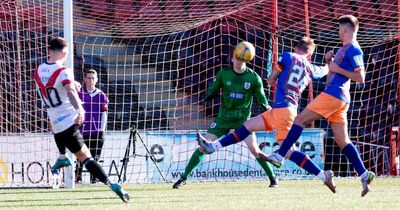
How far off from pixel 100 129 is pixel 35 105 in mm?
1951

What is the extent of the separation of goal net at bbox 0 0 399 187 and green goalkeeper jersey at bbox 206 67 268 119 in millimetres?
2591

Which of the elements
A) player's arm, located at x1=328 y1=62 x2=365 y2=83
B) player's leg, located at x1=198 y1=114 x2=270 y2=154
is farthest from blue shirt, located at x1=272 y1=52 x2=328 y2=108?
player's arm, located at x1=328 y1=62 x2=365 y2=83

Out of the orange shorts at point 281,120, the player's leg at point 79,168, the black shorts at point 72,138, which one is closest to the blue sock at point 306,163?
the orange shorts at point 281,120

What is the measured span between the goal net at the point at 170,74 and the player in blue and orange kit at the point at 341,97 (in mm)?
4613

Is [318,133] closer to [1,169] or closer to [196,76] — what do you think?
[196,76]

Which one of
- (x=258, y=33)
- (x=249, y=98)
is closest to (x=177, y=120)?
(x=258, y=33)

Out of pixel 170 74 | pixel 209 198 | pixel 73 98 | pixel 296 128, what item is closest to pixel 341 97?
pixel 296 128

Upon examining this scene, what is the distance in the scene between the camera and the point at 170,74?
1644 centimetres

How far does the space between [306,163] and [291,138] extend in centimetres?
51

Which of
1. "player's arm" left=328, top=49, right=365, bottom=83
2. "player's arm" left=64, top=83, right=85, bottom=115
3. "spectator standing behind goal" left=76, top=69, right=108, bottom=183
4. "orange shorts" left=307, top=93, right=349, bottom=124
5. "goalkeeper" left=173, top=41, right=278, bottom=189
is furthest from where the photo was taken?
"spectator standing behind goal" left=76, top=69, right=108, bottom=183

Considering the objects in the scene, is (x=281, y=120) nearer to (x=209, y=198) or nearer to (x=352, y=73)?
(x=352, y=73)

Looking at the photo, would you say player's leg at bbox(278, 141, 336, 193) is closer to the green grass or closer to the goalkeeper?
the green grass

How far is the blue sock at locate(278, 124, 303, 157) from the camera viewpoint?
8938mm

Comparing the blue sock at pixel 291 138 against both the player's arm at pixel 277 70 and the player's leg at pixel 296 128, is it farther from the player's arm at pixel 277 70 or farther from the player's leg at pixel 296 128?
the player's arm at pixel 277 70
